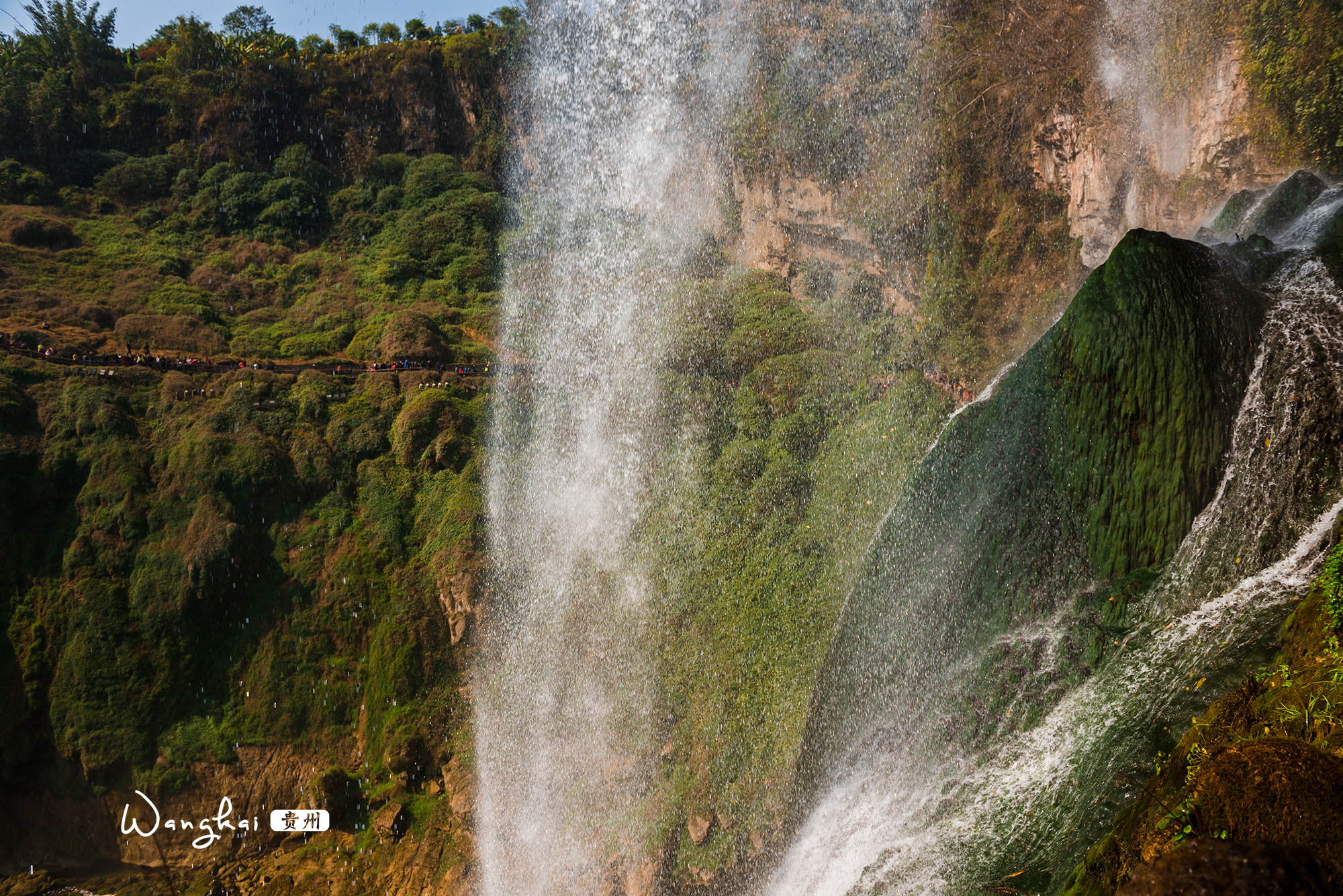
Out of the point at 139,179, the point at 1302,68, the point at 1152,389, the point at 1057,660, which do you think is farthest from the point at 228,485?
the point at 1302,68

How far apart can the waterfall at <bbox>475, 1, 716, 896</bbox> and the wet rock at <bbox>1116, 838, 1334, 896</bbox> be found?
33.5ft

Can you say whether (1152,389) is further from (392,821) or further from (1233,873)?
(392,821)

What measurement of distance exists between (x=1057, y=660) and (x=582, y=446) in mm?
11143

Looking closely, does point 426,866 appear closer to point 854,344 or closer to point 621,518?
point 621,518

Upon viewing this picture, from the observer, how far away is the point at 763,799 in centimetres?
1067

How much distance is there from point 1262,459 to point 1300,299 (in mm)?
1611

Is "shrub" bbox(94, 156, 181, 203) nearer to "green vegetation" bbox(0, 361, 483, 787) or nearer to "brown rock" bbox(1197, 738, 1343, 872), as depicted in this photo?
"green vegetation" bbox(0, 361, 483, 787)

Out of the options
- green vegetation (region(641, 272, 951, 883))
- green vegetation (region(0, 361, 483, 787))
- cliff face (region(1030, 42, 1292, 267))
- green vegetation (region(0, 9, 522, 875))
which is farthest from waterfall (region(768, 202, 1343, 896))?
green vegetation (region(0, 361, 483, 787))

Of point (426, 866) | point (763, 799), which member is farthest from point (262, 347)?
point (763, 799)

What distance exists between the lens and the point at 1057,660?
6.73 meters

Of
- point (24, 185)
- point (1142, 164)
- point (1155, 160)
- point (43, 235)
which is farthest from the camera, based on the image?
point (24, 185)

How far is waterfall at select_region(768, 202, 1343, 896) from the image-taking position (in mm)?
5211

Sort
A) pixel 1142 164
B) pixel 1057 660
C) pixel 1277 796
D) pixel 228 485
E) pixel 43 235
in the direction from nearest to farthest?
pixel 1277 796, pixel 1057 660, pixel 1142 164, pixel 228 485, pixel 43 235

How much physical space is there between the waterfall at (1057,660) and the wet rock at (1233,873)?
2.53 metres
